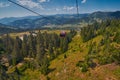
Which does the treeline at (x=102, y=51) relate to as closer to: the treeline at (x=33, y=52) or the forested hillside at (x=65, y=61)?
the forested hillside at (x=65, y=61)

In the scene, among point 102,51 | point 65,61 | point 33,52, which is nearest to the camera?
point 65,61

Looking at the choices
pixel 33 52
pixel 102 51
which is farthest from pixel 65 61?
pixel 33 52

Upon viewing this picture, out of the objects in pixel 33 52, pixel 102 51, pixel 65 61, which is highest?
pixel 102 51

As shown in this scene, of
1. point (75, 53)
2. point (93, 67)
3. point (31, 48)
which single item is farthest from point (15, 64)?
point (93, 67)

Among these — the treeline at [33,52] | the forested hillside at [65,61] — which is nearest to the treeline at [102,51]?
the forested hillside at [65,61]

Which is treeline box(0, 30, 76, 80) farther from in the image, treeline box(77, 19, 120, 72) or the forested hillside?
treeline box(77, 19, 120, 72)

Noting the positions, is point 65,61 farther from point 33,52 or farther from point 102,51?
point 33,52

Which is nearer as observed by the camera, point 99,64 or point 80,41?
point 99,64

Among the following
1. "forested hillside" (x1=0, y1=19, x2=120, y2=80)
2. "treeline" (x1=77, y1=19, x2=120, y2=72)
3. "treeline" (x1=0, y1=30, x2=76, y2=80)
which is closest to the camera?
"forested hillside" (x1=0, y1=19, x2=120, y2=80)

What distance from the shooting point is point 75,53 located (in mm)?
141000

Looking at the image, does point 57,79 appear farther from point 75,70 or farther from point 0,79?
point 0,79

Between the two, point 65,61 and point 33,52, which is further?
point 33,52

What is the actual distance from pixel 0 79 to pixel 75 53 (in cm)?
6178

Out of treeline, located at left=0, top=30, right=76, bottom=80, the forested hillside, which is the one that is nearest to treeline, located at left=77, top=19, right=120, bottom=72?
the forested hillside
